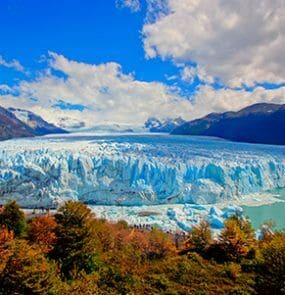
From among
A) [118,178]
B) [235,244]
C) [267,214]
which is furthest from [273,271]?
[118,178]

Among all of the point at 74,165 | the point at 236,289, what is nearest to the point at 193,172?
the point at 74,165

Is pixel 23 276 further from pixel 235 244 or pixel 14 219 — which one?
pixel 235 244

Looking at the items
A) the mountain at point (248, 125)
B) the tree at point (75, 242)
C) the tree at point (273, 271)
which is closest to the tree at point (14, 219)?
the tree at point (75, 242)

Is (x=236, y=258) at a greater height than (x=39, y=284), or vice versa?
(x=39, y=284)

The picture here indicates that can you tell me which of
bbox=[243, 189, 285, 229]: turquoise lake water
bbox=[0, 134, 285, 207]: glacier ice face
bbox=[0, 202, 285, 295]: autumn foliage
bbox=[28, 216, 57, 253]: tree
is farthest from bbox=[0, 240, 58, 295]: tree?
→ bbox=[0, 134, 285, 207]: glacier ice face

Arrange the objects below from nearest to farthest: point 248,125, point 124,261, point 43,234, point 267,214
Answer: point 124,261 → point 43,234 → point 267,214 → point 248,125

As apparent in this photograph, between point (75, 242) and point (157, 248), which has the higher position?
point (75, 242)

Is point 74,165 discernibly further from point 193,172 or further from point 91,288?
point 91,288
